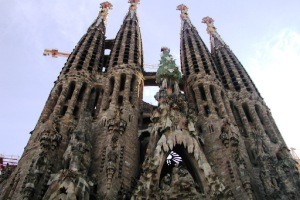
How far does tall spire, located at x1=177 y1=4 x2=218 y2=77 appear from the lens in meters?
33.1

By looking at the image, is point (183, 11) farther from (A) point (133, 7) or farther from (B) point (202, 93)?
(B) point (202, 93)

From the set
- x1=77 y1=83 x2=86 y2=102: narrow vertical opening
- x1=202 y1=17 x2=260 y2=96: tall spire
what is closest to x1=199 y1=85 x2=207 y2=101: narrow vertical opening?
x1=202 y1=17 x2=260 y2=96: tall spire

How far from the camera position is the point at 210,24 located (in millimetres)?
45875

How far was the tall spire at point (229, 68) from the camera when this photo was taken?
3206 cm

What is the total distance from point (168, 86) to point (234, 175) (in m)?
8.47

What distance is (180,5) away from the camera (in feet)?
162

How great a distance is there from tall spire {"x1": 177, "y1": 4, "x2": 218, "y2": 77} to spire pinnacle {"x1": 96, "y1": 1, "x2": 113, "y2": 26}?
8.58 metres

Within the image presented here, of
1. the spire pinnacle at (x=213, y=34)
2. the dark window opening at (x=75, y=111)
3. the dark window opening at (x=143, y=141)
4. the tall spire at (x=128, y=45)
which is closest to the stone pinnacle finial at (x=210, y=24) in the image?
the spire pinnacle at (x=213, y=34)

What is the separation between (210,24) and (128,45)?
→ 48.3ft

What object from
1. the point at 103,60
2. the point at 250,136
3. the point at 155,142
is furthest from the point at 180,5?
the point at 155,142

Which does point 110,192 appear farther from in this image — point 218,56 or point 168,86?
point 218,56

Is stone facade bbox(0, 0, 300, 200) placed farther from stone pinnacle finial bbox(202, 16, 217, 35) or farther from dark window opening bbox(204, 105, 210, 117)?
stone pinnacle finial bbox(202, 16, 217, 35)

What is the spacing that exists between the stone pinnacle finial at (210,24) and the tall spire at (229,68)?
1.67m

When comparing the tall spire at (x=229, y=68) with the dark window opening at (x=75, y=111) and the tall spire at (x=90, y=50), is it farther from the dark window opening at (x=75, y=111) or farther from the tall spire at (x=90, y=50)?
the dark window opening at (x=75, y=111)
